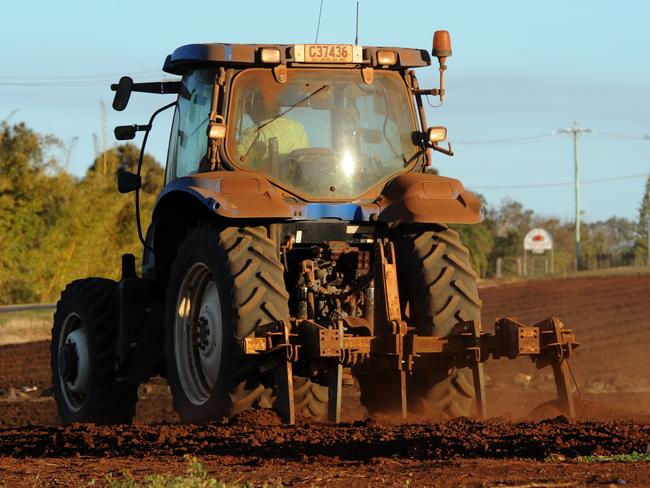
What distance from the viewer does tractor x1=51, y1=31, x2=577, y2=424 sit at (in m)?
9.02

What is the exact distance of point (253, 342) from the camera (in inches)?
341

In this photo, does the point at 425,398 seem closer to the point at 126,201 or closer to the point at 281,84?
the point at 281,84

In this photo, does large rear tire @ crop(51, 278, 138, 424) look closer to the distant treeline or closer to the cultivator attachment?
the cultivator attachment

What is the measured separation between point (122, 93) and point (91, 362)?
2.22 meters

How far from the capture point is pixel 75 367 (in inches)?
451

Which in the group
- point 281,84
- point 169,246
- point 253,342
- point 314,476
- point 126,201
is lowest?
point 314,476

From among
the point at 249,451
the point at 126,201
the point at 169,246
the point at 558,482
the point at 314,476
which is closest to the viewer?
the point at 558,482

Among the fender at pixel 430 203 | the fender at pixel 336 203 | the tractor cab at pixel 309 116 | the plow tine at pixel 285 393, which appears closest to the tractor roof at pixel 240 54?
the tractor cab at pixel 309 116

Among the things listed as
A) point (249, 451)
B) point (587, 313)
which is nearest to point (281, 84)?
point (249, 451)

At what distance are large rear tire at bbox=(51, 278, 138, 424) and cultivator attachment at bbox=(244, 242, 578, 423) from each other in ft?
8.19

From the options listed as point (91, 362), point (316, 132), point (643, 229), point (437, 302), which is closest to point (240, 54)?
point (316, 132)

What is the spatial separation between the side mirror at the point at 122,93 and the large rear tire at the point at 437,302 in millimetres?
2536

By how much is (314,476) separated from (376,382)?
12.0 ft

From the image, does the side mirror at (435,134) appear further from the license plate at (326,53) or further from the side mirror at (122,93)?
the side mirror at (122,93)
